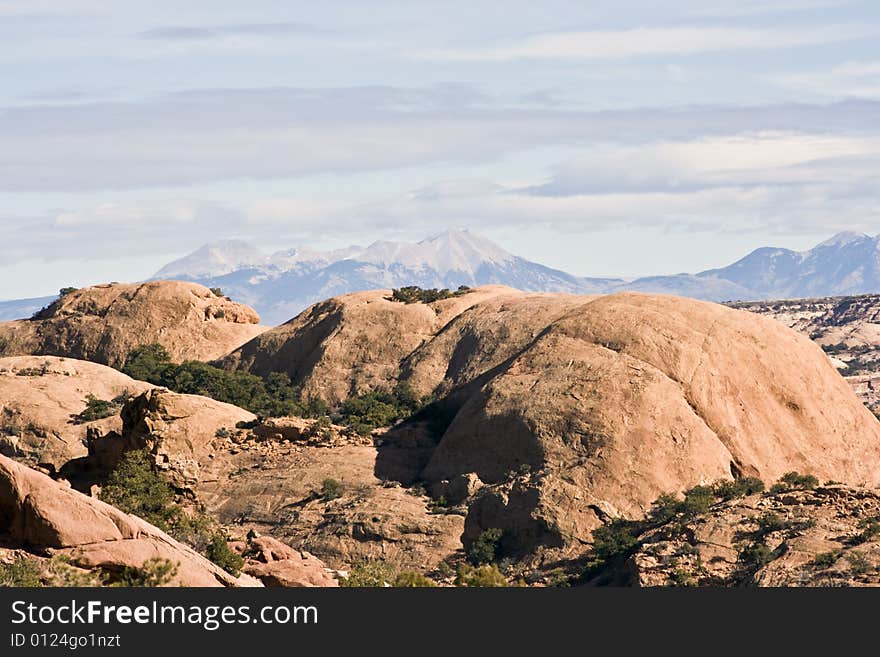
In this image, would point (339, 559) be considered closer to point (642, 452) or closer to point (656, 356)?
point (642, 452)

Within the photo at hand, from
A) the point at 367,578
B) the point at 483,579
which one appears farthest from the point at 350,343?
the point at 483,579

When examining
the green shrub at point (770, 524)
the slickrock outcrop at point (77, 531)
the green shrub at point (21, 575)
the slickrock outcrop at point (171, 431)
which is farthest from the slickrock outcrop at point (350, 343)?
the green shrub at point (21, 575)

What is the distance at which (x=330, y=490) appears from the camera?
57.0 m

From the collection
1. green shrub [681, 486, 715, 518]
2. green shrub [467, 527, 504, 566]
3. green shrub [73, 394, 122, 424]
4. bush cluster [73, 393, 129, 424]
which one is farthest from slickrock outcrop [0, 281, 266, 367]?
green shrub [681, 486, 715, 518]

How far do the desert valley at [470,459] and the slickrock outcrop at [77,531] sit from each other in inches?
2.6

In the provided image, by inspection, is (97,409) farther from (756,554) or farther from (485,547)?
(756,554)

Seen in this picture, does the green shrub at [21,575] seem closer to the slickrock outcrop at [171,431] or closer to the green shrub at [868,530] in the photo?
the slickrock outcrop at [171,431]

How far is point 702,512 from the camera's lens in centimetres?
4941

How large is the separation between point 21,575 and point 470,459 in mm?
26955

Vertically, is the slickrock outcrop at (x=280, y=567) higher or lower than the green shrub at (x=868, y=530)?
higher

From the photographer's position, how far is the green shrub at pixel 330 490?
186 feet

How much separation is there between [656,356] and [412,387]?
622 inches

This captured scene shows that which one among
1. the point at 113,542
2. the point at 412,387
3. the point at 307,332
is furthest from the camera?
the point at 307,332

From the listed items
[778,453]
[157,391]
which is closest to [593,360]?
[778,453]
